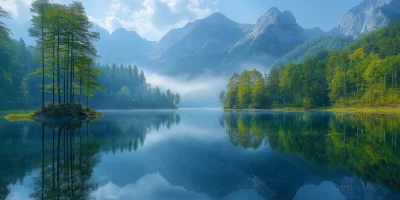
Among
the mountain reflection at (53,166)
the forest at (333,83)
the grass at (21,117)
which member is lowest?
the mountain reflection at (53,166)

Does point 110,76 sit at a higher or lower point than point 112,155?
higher

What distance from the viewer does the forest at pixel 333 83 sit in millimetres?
69750

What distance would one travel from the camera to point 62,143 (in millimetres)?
14211

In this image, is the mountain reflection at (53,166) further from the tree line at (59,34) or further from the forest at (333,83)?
the forest at (333,83)

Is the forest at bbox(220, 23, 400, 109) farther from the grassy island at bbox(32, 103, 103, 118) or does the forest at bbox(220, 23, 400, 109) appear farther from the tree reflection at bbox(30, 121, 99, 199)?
the tree reflection at bbox(30, 121, 99, 199)

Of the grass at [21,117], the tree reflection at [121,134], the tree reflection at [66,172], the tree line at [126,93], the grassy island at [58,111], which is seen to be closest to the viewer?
the tree reflection at [66,172]

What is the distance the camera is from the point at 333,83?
81.4 meters

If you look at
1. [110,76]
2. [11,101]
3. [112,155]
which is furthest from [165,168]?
[110,76]

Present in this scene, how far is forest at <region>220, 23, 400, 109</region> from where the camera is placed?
69750 millimetres

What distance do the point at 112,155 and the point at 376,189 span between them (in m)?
11.2

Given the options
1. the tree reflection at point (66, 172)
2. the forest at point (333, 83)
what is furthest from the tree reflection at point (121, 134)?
the forest at point (333, 83)

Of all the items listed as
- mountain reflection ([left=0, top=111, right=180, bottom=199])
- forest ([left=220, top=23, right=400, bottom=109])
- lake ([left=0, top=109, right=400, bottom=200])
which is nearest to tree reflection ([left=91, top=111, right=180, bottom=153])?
→ mountain reflection ([left=0, top=111, right=180, bottom=199])

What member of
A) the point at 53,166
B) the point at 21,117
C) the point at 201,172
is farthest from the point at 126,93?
the point at 201,172

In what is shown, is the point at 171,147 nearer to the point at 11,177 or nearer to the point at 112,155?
the point at 112,155
